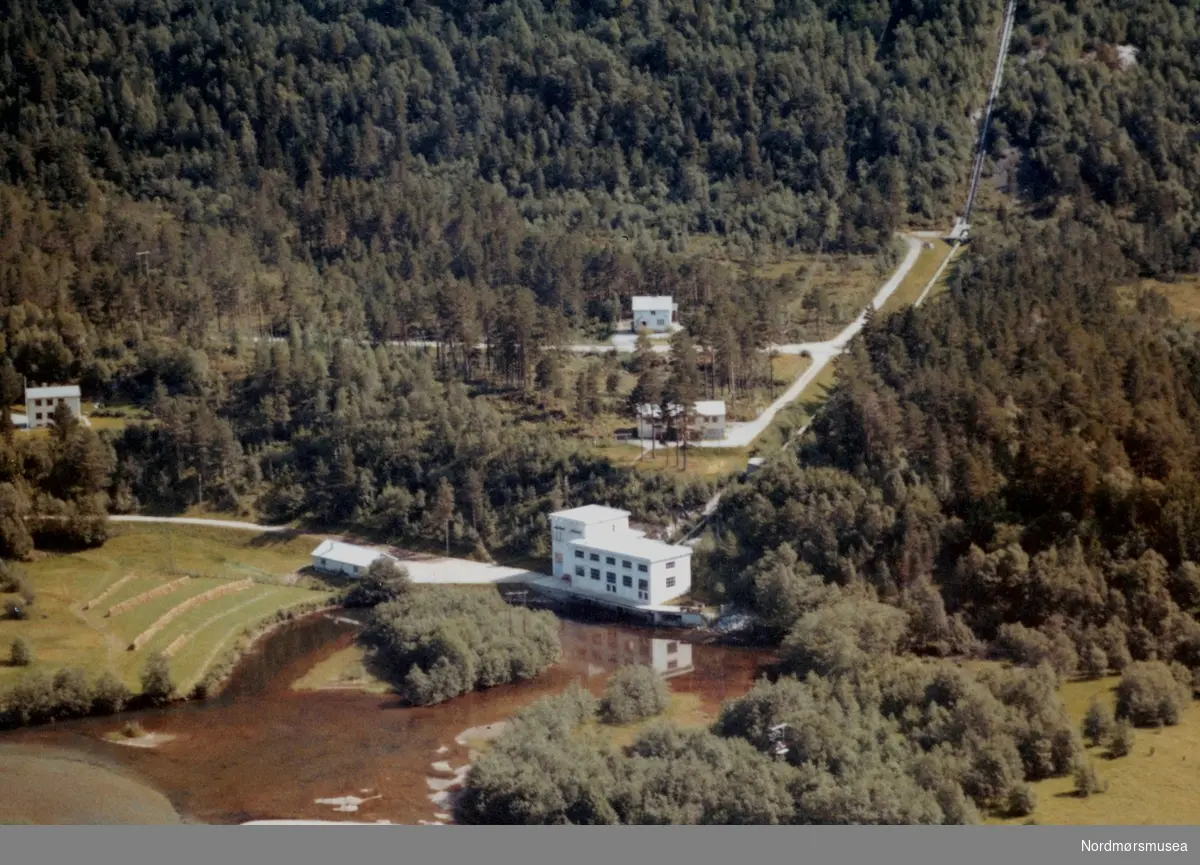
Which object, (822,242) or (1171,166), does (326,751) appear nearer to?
(822,242)

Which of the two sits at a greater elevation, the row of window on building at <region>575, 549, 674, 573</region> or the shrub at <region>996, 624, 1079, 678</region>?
the row of window on building at <region>575, 549, 674, 573</region>

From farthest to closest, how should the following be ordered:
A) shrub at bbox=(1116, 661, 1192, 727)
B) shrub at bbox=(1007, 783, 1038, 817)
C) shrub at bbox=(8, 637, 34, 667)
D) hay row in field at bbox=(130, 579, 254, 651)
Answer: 1. hay row in field at bbox=(130, 579, 254, 651)
2. shrub at bbox=(8, 637, 34, 667)
3. shrub at bbox=(1116, 661, 1192, 727)
4. shrub at bbox=(1007, 783, 1038, 817)

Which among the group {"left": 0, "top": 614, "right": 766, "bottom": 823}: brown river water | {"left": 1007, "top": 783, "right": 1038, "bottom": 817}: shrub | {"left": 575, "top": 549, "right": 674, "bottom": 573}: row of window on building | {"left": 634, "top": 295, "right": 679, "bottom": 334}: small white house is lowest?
{"left": 0, "top": 614, "right": 766, "bottom": 823}: brown river water

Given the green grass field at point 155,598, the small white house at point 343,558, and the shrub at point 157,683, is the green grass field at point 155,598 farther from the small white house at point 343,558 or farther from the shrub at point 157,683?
the small white house at point 343,558

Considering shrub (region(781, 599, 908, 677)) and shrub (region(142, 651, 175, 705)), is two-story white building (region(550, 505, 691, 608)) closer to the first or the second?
shrub (region(781, 599, 908, 677))

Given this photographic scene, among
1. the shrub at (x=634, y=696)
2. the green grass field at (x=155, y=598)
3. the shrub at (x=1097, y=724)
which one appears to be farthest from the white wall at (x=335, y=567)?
the shrub at (x=1097, y=724)

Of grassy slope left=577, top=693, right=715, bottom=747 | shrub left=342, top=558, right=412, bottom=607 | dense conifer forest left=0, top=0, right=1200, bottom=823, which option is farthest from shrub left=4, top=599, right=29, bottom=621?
grassy slope left=577, top=693, right=715, bottom=747

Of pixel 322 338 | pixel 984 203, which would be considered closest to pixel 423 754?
pixel 322 338
